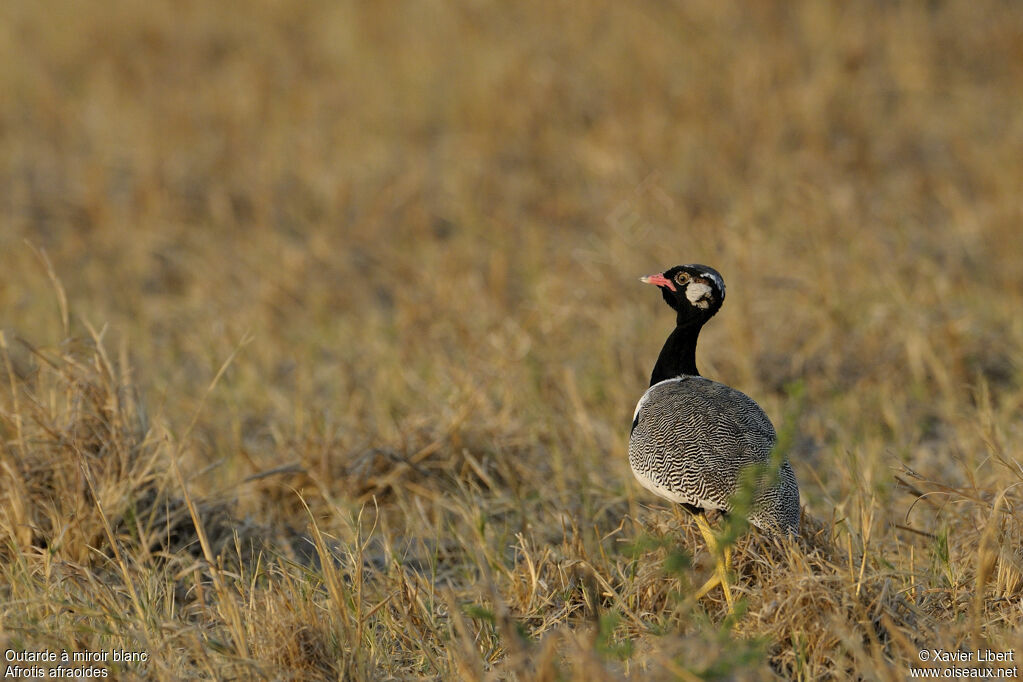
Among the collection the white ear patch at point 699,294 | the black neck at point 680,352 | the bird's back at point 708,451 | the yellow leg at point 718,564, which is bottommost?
the yellow leg at point 718,564

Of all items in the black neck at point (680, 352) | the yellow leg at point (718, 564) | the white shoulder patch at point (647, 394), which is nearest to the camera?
the yellow leg at point (718, 564)

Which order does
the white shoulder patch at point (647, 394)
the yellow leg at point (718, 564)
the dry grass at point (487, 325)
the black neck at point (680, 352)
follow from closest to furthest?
the yellow leg at point (718, 564) → the dry grass at point (487, 325) → the white shoulder patch at point (647, 394) → the black neck at point (680, 352)

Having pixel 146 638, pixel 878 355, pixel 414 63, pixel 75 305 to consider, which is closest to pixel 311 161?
pixel 414 63

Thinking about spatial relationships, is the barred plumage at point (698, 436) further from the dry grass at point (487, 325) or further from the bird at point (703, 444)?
the dry grass at point (487, 325)

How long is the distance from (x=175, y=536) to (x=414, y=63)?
6330 mm

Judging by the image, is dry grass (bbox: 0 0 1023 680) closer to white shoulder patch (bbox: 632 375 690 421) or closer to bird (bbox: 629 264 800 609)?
bird (bbox: 629 264 800 609)

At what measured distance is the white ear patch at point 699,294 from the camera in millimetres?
3428

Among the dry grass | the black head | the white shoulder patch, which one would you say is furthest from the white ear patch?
the dry grass

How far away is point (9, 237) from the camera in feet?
24.4

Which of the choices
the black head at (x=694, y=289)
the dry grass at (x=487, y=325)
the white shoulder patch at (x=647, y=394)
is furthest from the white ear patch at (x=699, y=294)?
the dry grass at (x=487, y=325)

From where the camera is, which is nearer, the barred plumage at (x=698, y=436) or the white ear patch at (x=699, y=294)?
the barred plumage at (x=698, y=436)

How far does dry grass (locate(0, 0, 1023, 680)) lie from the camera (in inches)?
120

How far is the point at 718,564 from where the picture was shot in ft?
9.66

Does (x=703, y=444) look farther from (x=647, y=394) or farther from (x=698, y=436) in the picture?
(x=647, y=394)
